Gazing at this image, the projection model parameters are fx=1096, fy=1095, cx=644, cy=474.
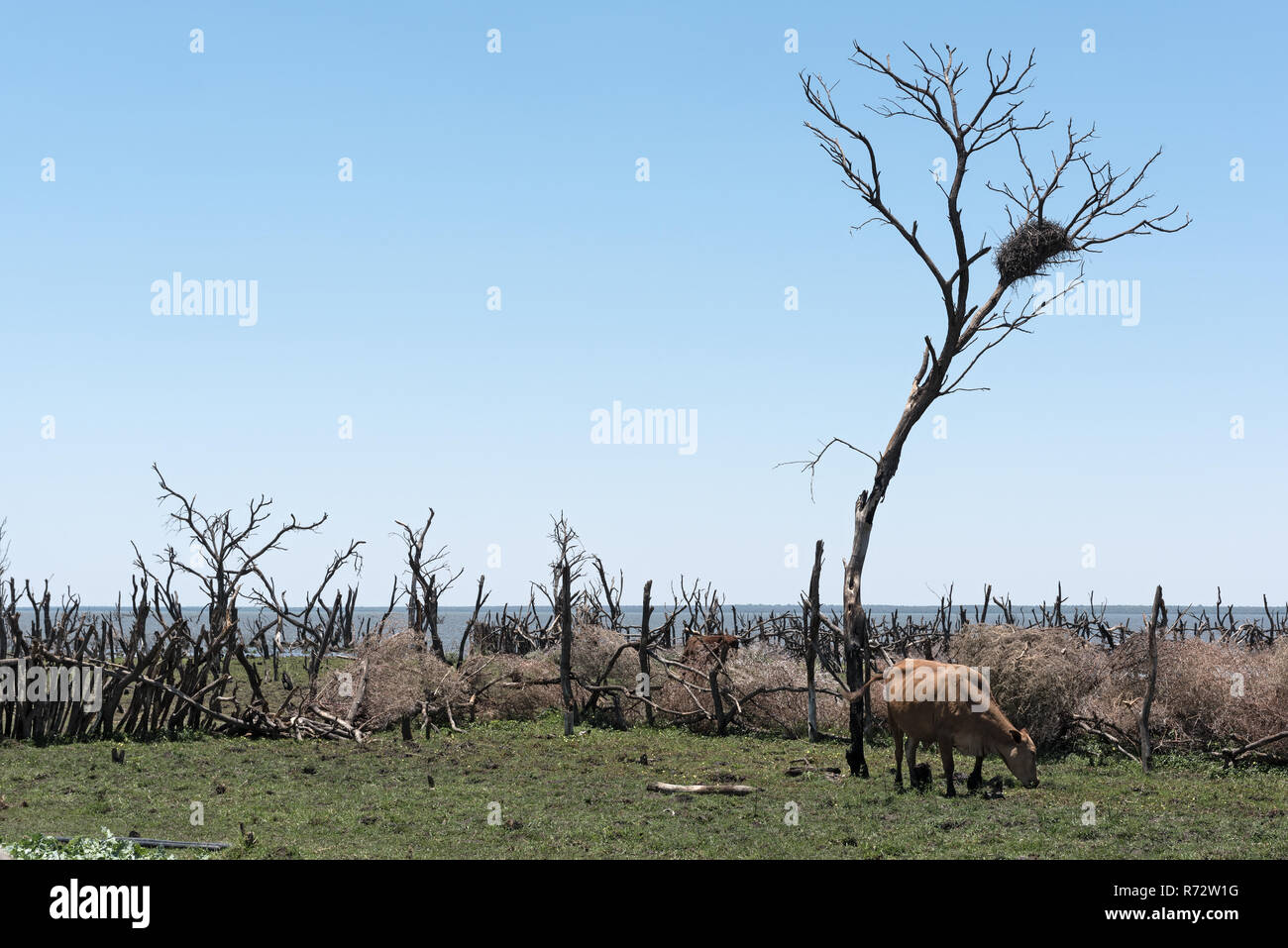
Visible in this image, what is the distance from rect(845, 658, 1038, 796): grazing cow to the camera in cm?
1436

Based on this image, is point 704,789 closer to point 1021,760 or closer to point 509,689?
point 1021,760

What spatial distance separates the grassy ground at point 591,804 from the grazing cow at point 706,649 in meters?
3.62

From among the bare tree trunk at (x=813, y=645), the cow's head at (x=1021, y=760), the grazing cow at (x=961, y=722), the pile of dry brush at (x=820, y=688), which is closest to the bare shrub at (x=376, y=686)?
the pile of dry brush at (x=820, y=688)

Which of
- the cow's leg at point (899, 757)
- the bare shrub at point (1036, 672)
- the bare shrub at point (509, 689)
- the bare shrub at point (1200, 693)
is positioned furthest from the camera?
the bare shrub at point (509, 689)

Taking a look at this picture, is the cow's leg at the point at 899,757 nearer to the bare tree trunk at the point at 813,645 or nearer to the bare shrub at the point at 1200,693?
the bare tree trunk at the point at 813,645

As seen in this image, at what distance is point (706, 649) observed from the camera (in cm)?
2306

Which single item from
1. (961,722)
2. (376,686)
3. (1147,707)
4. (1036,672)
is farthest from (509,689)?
(1147,707)

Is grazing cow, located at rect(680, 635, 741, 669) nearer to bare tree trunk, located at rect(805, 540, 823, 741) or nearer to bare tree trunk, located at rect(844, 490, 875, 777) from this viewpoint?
bare tree trunk, located at rect(805, 540, 823, 741)

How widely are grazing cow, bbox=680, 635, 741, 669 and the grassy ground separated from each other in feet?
11.9

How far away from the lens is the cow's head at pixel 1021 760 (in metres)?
14.3

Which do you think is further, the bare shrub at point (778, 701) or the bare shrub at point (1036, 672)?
the bare shrub at point (778, 701)

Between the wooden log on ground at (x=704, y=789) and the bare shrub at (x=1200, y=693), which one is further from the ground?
the bare shrub at (x=1200, y=693)
